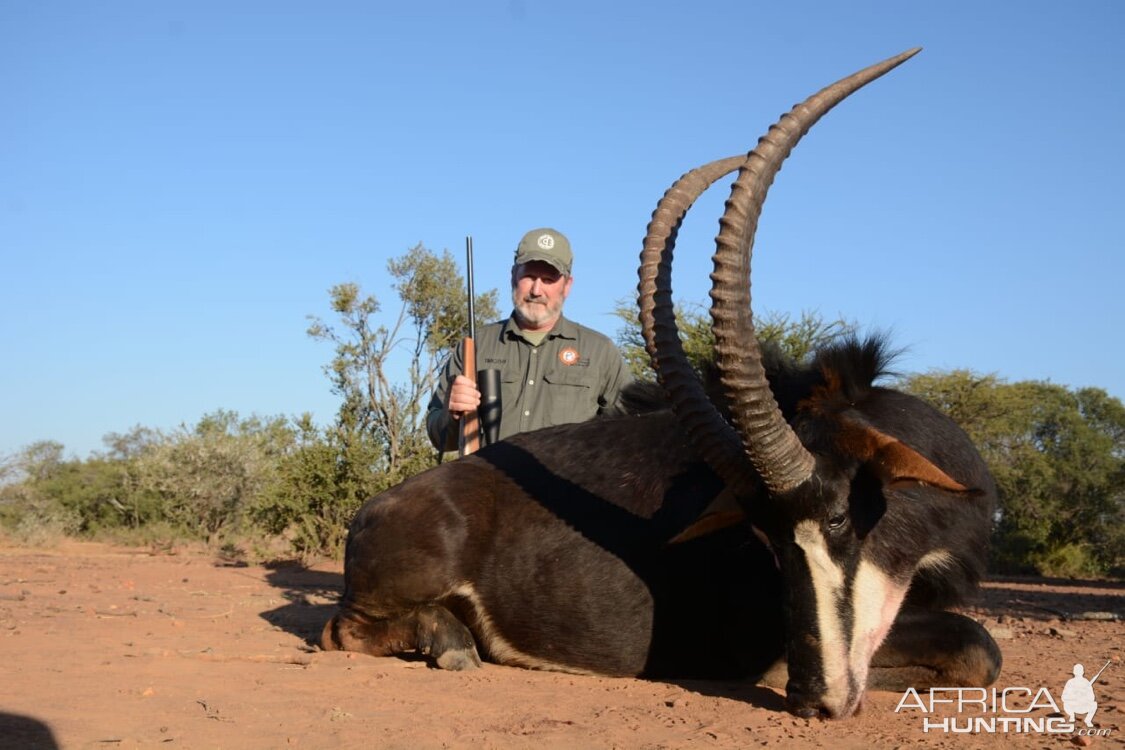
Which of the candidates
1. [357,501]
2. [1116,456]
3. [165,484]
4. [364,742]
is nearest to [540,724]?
[364,742]

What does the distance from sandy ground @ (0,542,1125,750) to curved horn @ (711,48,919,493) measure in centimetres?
113

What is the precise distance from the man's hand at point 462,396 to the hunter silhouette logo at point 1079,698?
4.19 m

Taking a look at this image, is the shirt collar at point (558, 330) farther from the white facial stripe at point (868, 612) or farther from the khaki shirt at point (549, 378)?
the white facial stripe at point (868, 612)

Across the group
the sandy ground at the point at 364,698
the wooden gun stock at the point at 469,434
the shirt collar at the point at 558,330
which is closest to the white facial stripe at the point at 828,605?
the sandy ground at the point at 364,698

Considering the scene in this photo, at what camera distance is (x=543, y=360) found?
828 centimetres

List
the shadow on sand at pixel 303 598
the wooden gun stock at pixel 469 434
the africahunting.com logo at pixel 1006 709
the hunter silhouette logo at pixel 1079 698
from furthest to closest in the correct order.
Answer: the shadow on sand at pixel 303 598, the wooden gun stock at pixel 469 434, the hunter silhouette logo at pixel 1079 698, the africahunting.com logo at pixel 1006 709

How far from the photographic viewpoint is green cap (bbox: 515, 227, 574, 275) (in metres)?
8.19

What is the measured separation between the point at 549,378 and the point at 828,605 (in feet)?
13.9

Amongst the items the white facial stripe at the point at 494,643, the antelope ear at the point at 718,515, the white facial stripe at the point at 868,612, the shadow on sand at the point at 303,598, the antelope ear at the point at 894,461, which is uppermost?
the antelope ear at the point at 894,461

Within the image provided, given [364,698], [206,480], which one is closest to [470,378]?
[364,698]

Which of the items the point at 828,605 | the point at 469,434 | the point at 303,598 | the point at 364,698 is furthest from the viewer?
the point at 303,598

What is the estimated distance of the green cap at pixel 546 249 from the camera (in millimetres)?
8188

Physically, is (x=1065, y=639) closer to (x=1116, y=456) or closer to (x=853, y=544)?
(x=853, y=544)

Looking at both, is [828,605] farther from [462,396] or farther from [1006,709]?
[462,396]
